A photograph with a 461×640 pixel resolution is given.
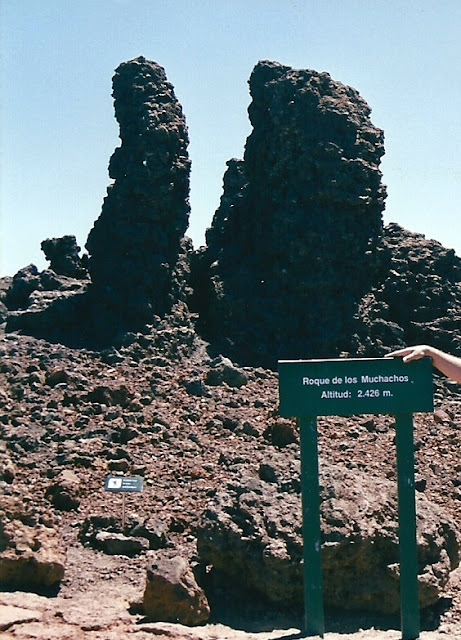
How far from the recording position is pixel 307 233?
78.2ft

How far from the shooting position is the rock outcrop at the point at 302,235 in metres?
23.8

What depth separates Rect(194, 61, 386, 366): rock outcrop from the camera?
2383cm

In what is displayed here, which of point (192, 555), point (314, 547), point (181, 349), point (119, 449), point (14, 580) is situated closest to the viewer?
point (314, 547)

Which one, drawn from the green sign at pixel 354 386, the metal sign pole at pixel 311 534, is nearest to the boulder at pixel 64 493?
the metal sign pole at pixel 311 534

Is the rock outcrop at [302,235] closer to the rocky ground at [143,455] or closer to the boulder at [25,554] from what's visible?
the rocky ground at [143,455]

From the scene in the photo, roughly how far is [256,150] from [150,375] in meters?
8.26

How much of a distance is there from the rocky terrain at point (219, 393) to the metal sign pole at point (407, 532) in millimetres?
603

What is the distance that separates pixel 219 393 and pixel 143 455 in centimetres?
387

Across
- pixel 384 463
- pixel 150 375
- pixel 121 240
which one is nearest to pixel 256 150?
pixel 121 240

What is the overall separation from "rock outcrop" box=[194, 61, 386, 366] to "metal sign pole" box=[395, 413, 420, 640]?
482 inches

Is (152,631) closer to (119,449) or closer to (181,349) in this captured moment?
(119,449)

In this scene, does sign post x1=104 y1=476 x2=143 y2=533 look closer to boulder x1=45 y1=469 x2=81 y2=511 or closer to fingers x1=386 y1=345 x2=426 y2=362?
boulder x1=45 y1=469 x2=81 y2=511

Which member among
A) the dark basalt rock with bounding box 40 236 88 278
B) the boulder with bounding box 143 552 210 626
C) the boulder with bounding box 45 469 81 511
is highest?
the dark basalt rock with bounding box 40 236 88 278

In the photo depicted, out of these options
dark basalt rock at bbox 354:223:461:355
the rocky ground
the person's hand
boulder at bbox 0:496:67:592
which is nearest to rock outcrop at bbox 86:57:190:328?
the rocky ground
